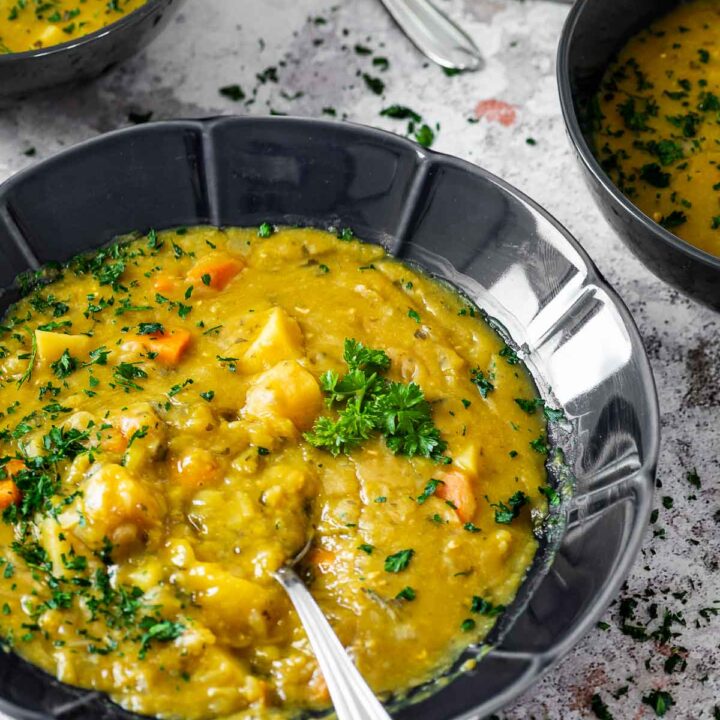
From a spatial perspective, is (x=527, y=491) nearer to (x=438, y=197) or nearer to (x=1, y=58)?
(x=438, y=197)

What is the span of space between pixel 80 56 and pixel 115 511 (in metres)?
2.36

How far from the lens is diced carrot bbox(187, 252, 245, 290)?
4.59m

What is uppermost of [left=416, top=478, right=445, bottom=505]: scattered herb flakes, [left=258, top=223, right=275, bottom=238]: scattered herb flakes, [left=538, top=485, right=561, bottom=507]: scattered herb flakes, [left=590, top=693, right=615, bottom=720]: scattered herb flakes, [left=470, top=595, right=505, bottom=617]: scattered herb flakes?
[left=258, top=223, right=275, bottom=238]: scattered herb flakes

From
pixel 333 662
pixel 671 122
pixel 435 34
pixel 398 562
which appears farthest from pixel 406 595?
pixel 435 34

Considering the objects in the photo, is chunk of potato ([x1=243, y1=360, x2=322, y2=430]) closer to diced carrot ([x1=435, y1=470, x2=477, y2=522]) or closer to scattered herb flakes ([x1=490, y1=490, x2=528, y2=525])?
diced carrot ([x1=435, y1=470, x2=477, y2=522])

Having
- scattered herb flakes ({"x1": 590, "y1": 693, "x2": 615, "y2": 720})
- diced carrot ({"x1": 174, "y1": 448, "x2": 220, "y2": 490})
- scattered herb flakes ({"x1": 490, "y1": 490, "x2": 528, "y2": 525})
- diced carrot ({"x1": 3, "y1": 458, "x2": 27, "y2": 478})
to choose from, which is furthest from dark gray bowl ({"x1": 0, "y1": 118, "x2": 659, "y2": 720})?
diced carrot ({"x1": 174, "y1": 448, "x2": 220, "y2": 490})

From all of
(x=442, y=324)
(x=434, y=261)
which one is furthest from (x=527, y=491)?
(x=434, y=261)

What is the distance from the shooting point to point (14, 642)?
→ 3.60 m

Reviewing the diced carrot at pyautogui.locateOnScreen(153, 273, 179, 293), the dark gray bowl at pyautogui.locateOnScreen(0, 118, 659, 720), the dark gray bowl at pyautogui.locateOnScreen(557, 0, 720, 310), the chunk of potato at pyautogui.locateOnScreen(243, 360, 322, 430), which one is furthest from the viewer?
the diced carrot at pyautogui.locateOnScreen(153, 273, 179, 293)

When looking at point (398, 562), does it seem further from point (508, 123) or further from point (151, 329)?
point (508, 123)

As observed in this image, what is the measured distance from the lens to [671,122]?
16.2ft

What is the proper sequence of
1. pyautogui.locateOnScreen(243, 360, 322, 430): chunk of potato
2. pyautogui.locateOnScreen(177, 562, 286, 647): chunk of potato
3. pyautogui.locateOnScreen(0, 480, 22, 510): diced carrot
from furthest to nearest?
pyautogui.locateOnScreen(243, 360, 322, 430): chunk of potato, pyautogui.locateOnScreen(0, 480, 22, 510): diced carrot, pyautogui.locateOnScreen(177, 562, 286, 647): chunk of potato

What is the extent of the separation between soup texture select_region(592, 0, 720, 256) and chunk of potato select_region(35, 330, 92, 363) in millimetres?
2439

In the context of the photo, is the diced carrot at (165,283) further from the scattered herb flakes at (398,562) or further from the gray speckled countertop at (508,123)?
the scattered herb flakes at (398,562)
